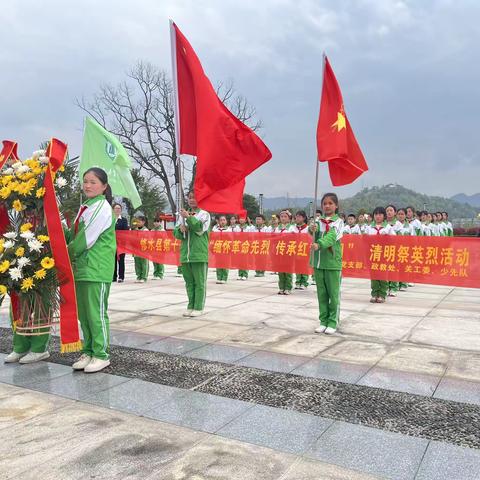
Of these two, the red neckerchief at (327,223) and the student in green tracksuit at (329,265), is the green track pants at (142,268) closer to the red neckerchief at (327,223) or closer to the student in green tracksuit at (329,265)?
the student in green tracksuit at (329,265)

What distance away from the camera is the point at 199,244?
679 cm

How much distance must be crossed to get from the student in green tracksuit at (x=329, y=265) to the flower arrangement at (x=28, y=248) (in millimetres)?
3009

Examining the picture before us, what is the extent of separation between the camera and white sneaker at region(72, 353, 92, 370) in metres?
4.24

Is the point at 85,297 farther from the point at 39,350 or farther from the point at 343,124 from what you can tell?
the point at 343,124

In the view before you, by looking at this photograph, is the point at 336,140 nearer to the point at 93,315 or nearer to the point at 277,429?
the point at 93,315

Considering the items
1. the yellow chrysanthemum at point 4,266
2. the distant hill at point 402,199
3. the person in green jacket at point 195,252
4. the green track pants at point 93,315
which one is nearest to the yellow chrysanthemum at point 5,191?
the yellow chrysanthemum at point 4,266

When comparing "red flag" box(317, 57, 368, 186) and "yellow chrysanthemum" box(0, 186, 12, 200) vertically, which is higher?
"red flag" box(317, 57, 368, 186)

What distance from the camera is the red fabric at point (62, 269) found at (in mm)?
4113

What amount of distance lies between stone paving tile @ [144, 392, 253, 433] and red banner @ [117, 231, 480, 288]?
18.6ft

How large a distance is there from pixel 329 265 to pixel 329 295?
38 centimetres

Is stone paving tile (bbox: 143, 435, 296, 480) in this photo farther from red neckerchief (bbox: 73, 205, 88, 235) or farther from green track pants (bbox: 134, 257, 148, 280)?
green track pants (bbox: 134, 257, 148, 280)

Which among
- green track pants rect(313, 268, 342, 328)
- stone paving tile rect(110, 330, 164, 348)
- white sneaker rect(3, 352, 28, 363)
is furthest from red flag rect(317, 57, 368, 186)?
white sneaker rect(3, 352, 28, 363)

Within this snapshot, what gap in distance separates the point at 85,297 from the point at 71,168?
5.72ft

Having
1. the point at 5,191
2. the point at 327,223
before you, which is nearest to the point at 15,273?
the point at 5,191
